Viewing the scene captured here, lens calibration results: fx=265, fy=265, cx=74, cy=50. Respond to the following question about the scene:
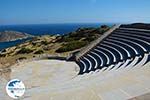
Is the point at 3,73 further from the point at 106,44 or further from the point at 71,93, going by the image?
the point at 71,93

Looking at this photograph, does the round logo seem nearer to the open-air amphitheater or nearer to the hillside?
the open-air amphitheater

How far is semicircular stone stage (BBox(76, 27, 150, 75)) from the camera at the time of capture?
2245 centimetres

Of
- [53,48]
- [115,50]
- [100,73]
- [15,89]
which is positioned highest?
[15,89]

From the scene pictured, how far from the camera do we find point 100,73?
54.1ft

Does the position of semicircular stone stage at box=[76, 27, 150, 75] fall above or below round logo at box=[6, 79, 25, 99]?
below

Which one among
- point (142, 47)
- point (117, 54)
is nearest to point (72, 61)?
point (117, 54)

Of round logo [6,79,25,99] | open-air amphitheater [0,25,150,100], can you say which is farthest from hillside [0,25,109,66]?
round logo [6,79,25,99]

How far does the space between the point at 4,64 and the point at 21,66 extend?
307 centimetres

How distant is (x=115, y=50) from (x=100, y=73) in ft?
32.8

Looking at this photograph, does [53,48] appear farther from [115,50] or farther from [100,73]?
[100,73]

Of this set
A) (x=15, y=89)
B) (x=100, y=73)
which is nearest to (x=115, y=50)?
(x=100, y=73)

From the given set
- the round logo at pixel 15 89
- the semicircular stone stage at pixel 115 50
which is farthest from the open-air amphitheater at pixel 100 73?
the round logo at pixel 15 89

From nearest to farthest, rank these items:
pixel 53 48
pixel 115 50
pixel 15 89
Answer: pixel 15 89 → pixel 115 50 → pixel 53 48

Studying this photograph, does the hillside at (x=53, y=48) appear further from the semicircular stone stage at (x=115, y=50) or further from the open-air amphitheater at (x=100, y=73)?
the semicircular stone stage at (x=115, y=50)
